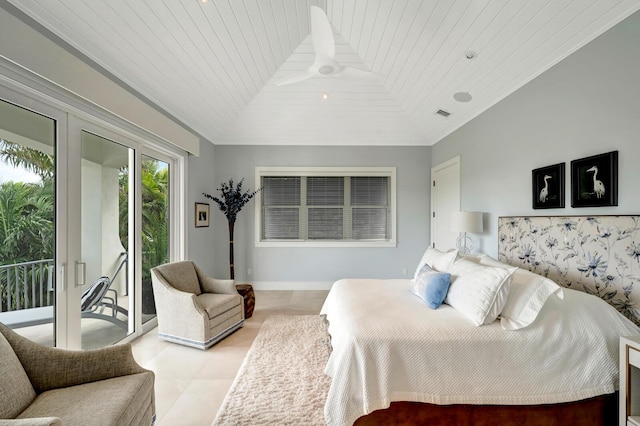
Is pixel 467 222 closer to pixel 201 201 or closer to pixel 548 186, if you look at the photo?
pixel 548 186

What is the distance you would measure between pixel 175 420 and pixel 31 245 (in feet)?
5.15

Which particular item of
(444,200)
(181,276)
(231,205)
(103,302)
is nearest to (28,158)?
(103,302)

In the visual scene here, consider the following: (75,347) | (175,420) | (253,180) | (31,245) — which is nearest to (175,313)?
(75,347)

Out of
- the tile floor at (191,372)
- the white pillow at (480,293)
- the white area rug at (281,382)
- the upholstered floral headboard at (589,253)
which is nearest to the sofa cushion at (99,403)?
the tile floor at (191,372)

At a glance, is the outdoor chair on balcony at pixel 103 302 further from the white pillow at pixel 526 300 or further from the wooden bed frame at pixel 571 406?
the white pillow at pixel 526 300

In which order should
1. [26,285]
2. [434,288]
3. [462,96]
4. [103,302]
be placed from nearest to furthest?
[26,285]
[434,288]
[103,302]
[462,96]

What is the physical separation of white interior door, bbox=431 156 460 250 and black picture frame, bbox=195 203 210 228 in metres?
3.85

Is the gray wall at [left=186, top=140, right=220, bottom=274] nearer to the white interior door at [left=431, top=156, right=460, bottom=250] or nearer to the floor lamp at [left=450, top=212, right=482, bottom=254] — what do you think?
the floor lamp at [left=450, top=212, right=482, bottom=254]

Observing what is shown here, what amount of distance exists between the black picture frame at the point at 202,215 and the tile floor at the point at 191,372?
1606mm

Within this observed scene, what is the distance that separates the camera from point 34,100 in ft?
5.90

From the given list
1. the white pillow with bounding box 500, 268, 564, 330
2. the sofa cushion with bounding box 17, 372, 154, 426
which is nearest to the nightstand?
the white pillow with bounding box 500, 268, 564, 330

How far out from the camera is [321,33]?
79.0 inches

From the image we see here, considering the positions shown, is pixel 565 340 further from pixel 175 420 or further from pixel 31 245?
pixel 31 245

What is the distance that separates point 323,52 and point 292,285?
3676mm
